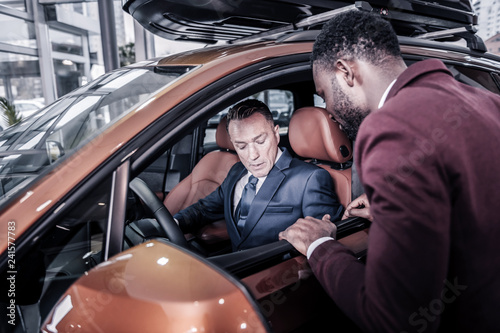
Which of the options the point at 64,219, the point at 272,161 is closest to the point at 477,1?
the point at 272,161

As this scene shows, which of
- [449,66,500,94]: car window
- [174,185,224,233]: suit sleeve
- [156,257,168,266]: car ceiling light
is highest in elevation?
[449,66,500,94]: car window

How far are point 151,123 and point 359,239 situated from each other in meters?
0.92

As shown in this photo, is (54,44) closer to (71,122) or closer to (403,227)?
(71,122)

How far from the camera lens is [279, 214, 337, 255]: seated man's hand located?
1193 millimetres

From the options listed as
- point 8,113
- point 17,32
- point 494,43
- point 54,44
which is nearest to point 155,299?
point 494,43

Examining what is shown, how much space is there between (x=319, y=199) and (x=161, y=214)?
75 cm

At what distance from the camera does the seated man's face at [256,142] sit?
74.3 inches

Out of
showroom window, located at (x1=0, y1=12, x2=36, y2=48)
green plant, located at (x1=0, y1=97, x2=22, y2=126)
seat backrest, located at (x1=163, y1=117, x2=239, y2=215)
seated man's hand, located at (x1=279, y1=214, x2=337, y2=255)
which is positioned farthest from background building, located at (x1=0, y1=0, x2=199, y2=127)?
seated man's hand, located at (x1=279, y1=214, x2=337, y2=255)

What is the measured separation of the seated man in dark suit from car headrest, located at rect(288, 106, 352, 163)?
9cm

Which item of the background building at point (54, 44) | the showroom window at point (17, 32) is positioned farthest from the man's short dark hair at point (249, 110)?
the showroom window at point (17, 32)

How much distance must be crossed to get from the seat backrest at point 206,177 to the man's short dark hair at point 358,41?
4.65 ft

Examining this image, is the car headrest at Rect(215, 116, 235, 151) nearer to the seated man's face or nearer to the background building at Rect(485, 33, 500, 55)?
the seated man's face

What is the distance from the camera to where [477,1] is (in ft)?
8.60

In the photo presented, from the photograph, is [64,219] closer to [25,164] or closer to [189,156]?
[25,164]
